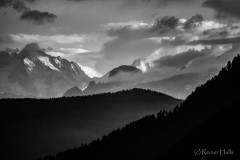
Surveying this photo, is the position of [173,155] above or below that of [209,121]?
below

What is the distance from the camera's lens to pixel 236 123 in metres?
148

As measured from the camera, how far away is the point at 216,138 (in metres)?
152

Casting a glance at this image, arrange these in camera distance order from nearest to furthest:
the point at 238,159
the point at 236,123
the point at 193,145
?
1. the point at 238,159
2. the point at 236,123
3. the point at 193,145

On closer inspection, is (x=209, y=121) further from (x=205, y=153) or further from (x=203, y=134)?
(x=205, y=153)

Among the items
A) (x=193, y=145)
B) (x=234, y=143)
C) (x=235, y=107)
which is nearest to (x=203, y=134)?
(x=193, y=145)

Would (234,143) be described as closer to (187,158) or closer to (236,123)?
(236,123)

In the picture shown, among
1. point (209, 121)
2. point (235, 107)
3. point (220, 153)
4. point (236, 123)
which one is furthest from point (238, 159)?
point (209, 121)

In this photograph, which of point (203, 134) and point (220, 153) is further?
point (203, 134)

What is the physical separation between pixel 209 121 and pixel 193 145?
45.1ft

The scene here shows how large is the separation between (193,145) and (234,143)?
93.9 feet

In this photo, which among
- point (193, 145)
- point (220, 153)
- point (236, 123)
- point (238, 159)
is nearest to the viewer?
point (238, 159)

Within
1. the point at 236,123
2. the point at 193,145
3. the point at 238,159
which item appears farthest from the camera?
the point at 193,145

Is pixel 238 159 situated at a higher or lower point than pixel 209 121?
lower

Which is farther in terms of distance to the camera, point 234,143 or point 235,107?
point 235,107
